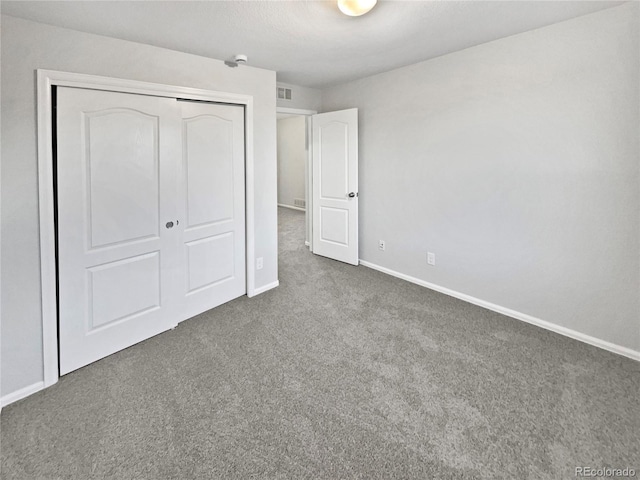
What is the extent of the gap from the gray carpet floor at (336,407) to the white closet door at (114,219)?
0.73 feet

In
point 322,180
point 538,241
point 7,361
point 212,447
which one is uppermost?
point 322,180

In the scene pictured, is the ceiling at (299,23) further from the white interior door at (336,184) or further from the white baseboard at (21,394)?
the white baseboard at (21,394)

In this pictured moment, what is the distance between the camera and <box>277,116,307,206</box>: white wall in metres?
9.46

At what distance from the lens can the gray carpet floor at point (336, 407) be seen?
162 centimetres

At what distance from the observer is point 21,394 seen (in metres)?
2.12

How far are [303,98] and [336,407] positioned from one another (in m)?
3.87

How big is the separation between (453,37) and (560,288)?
2216mm

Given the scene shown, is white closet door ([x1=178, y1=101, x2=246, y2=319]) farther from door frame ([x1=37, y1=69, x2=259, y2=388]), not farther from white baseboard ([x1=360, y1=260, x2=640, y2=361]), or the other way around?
white baseboard ([x1=360, y1=260, x2=640, y2=361])

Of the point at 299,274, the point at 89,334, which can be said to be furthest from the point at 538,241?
the point at 89,334

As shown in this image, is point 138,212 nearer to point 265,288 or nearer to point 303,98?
point 265,288

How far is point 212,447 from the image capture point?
1721 mm

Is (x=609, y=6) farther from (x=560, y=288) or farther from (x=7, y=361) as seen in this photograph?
(x=7, y=361)

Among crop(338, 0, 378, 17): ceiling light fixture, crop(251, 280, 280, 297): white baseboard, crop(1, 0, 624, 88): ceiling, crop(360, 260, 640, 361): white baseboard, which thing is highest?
crop(1, 0, 624, 88): ceiling

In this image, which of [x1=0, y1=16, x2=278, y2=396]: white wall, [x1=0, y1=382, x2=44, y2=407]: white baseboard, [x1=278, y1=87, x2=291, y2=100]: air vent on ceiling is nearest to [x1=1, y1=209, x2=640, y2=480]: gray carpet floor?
[x1=0, y1=382, x2=44, y2=407]: white baseboard
